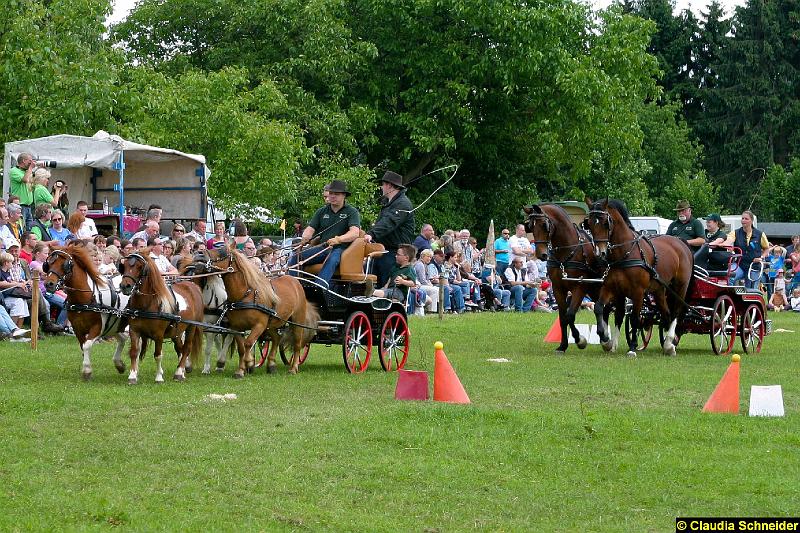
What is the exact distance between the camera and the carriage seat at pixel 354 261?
1457 cm

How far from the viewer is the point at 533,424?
10.3m

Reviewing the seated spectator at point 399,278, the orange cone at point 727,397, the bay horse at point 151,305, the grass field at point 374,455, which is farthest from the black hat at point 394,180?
the orange cone at point 727,397

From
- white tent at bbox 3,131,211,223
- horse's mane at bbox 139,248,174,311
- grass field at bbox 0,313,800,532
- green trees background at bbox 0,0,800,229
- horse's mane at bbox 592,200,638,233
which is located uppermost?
green trees background at bbox 0,0,800,229

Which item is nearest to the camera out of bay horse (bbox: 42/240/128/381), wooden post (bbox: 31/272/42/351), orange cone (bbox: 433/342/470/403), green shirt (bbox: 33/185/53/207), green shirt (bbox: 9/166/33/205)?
orange cone (bbox: 433/342/470/403)

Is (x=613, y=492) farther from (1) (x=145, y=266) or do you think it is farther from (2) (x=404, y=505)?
(1) (x=145, y=266)

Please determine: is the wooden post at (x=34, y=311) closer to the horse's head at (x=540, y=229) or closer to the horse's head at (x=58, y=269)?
the horse's head at (x=58, y=269)

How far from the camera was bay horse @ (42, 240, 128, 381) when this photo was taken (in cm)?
1284

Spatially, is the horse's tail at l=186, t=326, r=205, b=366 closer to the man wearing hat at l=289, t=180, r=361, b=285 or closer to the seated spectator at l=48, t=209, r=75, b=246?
the man wearing hat at l=289, t=180, r=361, b=285

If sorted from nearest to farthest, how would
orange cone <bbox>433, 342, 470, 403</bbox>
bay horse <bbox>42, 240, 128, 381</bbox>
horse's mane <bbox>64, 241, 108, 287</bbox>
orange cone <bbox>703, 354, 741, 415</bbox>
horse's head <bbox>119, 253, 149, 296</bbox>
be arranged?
orange cone <bbox>703, 354, 741, 415</bbox> < orange cone <bbox>433, 342, 470, 403</bbox> < horse's head <bbox>119, 253, 149, 296</bbox> < bay horse <bbox>42, 240, 128, 381</bbox> < horse's mane <bbox>64, 241, 108, 287</bbox>

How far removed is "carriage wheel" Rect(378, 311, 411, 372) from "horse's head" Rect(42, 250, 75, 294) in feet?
13.0

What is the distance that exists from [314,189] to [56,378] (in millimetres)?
20769

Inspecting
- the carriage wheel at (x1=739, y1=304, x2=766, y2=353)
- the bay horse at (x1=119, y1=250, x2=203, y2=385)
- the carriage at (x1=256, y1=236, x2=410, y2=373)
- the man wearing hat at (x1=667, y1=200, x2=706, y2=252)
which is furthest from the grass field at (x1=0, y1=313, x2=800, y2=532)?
the man wearing hat at (x1=667, y1=200, x2=706, y2=252)

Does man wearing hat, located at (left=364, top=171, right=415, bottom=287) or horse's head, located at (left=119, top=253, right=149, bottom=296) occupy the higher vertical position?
man wearing hat, located at (left=364, top=171, right=415, bottom=287)

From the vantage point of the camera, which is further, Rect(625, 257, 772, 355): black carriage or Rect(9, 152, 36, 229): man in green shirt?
Rect(9, 152, 36, 229): man in green shirt
